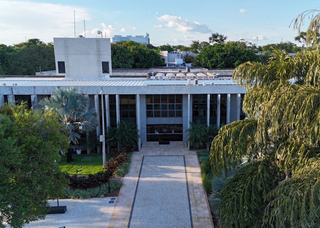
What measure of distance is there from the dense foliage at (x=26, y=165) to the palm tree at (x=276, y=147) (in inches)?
256

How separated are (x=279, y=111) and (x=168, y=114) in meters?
20.3

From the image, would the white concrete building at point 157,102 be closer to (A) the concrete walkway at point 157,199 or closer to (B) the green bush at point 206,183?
(A) the concrete walkway at point 157,199

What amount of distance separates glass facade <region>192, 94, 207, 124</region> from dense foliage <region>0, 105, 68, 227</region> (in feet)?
53.2

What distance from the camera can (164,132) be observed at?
88.8 feet

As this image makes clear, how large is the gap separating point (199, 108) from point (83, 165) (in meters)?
11.9

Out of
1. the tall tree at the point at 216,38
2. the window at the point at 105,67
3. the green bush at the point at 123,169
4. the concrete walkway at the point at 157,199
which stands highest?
the tall tree at the point at 216,38

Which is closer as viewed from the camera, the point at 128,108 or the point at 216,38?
the point at 128,108

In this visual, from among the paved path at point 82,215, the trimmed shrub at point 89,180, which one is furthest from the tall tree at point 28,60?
the paved path at point 82,215

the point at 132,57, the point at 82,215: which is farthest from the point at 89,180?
the point at 132,57

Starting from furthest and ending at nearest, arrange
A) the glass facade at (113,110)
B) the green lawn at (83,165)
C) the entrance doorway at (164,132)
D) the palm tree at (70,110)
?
the entrance doorway at (164,132), the glass facade at (113,110), the palm tree at (70,110), the green lawn at (83,165)

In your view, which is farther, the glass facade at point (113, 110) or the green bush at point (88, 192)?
the glass facade at point (113, 110)

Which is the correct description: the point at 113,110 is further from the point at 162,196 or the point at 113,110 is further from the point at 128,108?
the point at 162,196

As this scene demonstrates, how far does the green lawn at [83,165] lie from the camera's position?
820 inches

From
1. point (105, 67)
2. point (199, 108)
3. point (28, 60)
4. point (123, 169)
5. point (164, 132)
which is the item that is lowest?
point (123, 169)
